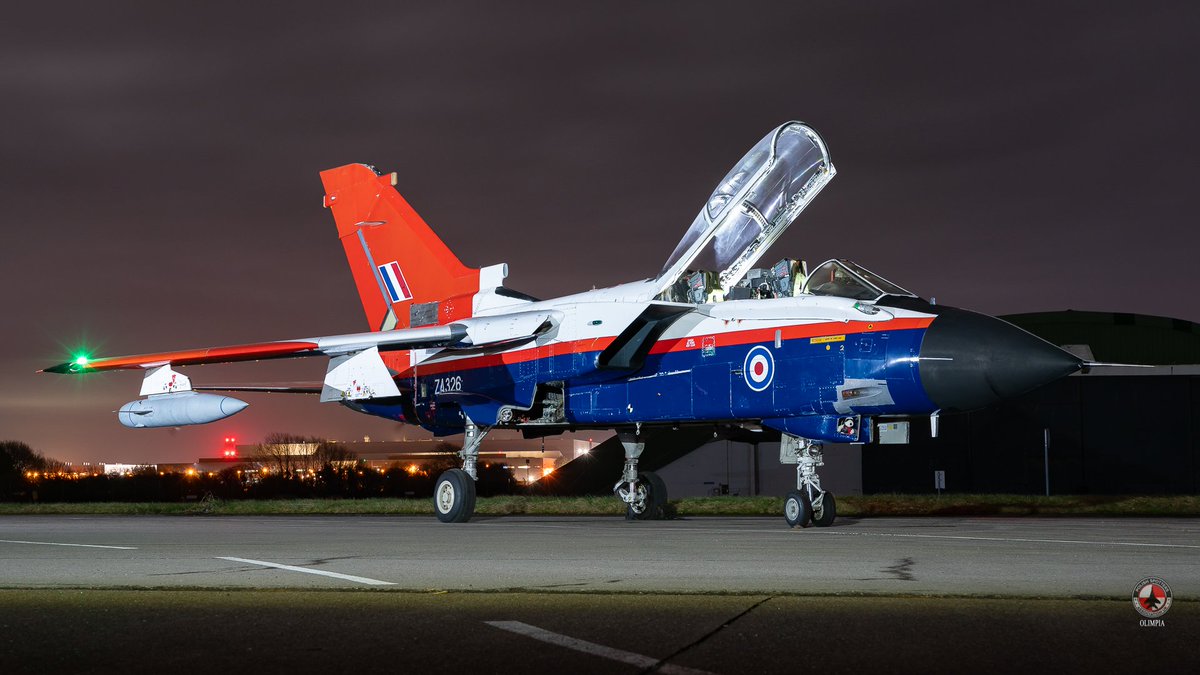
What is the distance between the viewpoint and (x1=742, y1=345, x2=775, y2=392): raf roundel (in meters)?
15.0

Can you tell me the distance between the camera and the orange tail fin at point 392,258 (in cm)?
2083

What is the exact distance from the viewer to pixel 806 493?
1474 cm

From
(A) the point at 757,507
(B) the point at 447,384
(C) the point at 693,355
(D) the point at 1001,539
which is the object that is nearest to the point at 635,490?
(C) the point at 693,355

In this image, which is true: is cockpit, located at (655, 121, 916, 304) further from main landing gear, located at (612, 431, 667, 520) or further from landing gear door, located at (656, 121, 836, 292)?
main landing gear, located at (612, 431, 667, 520)

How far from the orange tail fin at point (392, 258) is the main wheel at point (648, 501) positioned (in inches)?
174

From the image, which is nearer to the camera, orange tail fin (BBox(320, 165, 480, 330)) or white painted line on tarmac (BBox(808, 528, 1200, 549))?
white painted line on tarmac (BBox(808, 528, 1200, 549))

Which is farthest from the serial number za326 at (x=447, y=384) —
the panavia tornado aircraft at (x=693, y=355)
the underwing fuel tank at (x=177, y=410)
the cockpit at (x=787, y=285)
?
the cockpit at (x=787, y=285)

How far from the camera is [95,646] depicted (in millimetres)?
5422

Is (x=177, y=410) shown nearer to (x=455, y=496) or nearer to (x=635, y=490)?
(x=455, y=496)

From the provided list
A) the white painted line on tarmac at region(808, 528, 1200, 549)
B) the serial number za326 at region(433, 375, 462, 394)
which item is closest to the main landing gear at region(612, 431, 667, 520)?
the serial number za326 at region(433, 375, 462, 394)

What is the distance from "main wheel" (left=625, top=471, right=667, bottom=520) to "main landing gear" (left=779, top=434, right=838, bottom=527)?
3.65 m

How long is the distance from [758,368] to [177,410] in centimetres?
948

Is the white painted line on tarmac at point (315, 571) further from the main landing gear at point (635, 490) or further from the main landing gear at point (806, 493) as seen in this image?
the main landing gear at point (635, 490)

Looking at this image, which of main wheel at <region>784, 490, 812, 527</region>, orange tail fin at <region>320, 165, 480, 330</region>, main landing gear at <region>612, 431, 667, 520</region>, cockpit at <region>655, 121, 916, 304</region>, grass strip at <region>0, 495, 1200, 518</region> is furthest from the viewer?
grass strip at <region>0, 495, 1200, 518</region>
